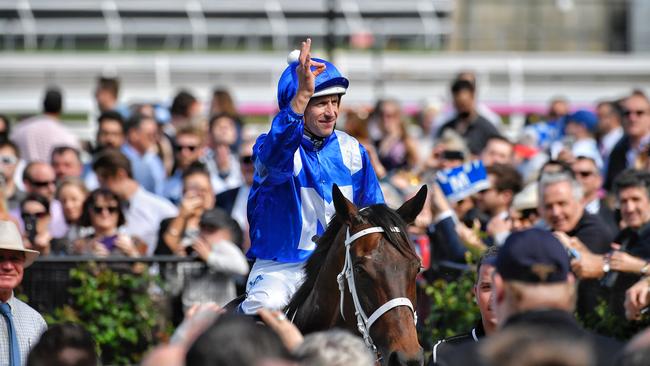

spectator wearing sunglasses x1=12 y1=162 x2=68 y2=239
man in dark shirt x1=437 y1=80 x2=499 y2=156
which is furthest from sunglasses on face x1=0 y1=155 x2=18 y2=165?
man in dark shirt x1=437 y1=80 x2=499 y2=156

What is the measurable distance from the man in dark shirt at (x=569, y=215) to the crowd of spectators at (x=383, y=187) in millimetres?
10

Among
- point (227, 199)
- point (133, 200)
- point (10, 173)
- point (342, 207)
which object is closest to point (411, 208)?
point (342, 207)

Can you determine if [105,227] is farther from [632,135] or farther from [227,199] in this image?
[632,135]

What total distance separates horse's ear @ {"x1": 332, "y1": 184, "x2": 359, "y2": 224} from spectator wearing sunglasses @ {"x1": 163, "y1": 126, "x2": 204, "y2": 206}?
606 centimetres

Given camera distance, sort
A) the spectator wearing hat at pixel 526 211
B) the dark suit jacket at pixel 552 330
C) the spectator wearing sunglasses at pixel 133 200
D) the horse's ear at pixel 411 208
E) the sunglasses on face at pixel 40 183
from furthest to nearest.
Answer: the sunglasses on face at pixel 40 183
the spectator wearing sunglasses at pixel 133 200
the spectator wearing hat at pixel 526 211
the horse's ear at pixel 411 208
the dark suit jacket at pixel 552 330

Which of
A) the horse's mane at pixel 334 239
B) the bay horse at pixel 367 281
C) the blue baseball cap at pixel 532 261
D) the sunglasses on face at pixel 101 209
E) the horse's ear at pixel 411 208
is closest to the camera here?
the blue baseball cap at pixel 532 261

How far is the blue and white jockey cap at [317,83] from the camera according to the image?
676 cm

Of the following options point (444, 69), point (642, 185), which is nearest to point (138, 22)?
point (444, 69)

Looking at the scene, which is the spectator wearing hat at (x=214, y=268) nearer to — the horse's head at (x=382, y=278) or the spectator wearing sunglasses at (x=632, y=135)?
the horse's head at (x=382, y=278)

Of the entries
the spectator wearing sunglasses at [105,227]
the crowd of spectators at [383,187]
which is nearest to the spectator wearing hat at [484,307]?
the crowd of spectators at [383,187]

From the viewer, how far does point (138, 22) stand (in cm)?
2264

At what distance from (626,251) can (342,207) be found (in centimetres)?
304

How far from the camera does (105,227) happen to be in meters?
10.5

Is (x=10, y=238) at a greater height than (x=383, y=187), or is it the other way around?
(x=10, y=238)
